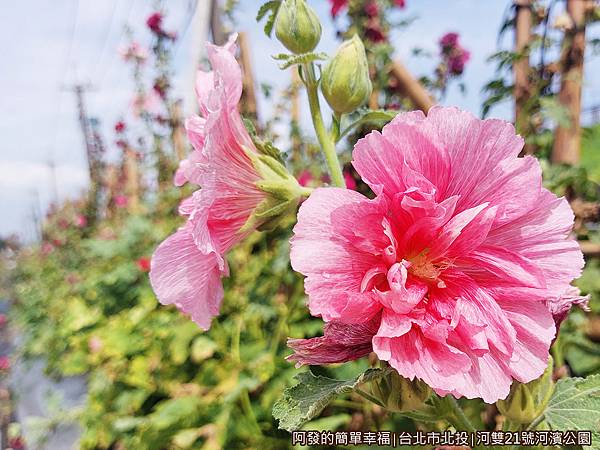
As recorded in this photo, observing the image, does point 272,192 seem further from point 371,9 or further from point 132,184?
point 132,184

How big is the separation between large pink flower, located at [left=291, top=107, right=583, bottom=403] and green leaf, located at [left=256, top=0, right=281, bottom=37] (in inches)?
7.5

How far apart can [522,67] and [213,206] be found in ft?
3.23

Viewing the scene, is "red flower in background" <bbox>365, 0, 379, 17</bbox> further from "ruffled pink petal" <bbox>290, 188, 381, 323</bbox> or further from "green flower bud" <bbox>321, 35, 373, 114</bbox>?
"ruffled pink petal" <bbox>290, 188, 381, 323</bbox>

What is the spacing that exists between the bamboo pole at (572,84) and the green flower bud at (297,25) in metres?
0.82

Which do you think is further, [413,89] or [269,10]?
[413,89]

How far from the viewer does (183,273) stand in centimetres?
42

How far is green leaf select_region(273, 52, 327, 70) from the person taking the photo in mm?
405

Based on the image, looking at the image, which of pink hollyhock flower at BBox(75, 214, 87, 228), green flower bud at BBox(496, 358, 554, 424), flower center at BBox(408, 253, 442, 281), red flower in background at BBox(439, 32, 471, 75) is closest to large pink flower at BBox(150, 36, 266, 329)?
flower center at BBox(408, 253, 442, 281)

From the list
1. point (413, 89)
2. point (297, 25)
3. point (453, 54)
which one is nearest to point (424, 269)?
point (297, 25)

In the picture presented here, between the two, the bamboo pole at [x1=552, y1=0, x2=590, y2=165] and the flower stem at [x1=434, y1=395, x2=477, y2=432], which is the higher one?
the bamboo pole at [x1=552, y1=0, x2=590, y2=165]

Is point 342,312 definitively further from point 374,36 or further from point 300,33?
point 374,36

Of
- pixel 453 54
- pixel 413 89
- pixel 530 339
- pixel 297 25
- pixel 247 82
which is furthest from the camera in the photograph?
pixel 247 82

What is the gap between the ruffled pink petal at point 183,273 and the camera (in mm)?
413

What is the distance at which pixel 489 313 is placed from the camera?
0.32 m
